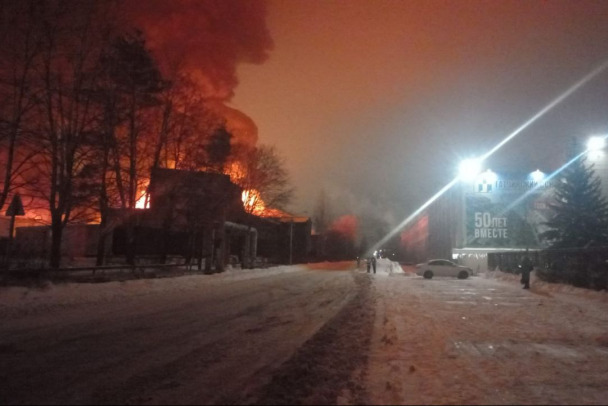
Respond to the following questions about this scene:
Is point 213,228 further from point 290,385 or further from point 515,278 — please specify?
point 290,385

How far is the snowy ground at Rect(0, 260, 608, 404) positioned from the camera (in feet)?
19.3

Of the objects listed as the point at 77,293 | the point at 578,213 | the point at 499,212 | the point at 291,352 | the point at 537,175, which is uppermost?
the point at 537,175

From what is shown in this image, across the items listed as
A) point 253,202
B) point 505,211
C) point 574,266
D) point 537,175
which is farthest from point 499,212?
point 574,266

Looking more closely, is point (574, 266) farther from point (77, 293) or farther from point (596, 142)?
point (596, 142)

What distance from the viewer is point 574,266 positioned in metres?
21.8

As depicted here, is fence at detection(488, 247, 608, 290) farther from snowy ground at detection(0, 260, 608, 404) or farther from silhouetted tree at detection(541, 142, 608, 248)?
snowy ground at detection(0, 260, 608, 404)

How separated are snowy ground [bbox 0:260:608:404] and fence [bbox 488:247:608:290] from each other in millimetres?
4278

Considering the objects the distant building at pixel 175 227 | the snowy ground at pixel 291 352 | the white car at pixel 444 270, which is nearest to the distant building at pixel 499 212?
the white car at pixel 444 270

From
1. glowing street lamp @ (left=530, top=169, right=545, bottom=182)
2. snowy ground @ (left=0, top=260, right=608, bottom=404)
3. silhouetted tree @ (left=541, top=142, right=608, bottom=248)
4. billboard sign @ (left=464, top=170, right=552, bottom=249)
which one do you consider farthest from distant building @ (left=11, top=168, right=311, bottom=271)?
glowing street lamp @ (left=530, top=169, right=545, bottom=182)

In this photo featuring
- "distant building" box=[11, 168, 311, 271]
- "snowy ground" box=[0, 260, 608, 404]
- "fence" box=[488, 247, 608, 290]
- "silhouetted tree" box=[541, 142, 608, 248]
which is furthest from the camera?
"silhouetted tree" box=[541, 142, 608, 248]

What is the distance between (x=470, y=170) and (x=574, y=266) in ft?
92.3

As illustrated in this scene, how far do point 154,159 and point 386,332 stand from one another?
68.2ft

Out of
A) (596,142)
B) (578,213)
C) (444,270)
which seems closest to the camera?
(578,213)

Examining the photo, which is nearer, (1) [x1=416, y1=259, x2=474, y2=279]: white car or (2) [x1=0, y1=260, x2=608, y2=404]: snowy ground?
(2) [x1=0, y1=260, x2=608, y2=404]: snowy ground
